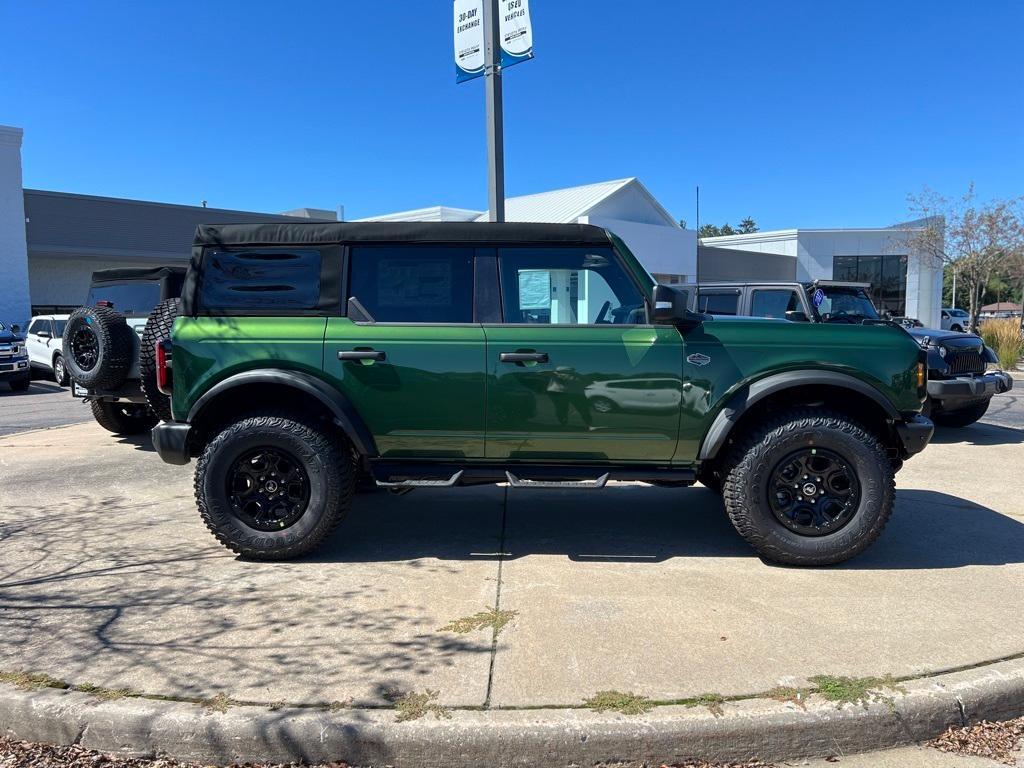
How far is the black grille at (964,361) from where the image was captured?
847cm

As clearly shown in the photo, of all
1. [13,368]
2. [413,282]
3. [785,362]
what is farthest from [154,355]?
[13,368]

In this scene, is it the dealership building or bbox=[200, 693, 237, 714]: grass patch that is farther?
the dealership building

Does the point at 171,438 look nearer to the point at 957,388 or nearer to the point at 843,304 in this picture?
the point at 957,388

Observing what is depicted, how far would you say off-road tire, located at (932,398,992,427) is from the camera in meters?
9.02

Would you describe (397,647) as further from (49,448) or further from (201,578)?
(49,448)

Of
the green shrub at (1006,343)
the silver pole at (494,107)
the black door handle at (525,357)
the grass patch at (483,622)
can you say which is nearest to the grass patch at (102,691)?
the grass patch at (483,622)

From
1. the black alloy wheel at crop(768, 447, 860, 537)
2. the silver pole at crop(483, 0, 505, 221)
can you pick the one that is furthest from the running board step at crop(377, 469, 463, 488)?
the silver pole at crop(483, 0, 505, 221)

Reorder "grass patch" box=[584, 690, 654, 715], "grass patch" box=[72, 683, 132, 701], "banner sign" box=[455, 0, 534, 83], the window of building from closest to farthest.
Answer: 1. "grass patch" box=[584, 690, 654, 715]
2. "grass patch" box=[72, 683, 132, 701]
3. "banner sign" box=[455, 0, 534, 83]
4. the window of building

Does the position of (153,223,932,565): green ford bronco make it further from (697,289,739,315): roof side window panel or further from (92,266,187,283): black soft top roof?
(697,289,739,315): roof side window panel

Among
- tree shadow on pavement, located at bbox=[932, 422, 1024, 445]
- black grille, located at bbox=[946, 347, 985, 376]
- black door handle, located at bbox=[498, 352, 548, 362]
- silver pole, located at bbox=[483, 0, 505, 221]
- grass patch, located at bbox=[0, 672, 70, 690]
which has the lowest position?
grass patch, located at bbox=[0, 672, 70, 690]

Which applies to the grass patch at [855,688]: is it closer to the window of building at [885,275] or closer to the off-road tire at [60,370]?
the off-road tire at [60,370]

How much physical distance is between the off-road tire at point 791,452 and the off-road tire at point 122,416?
689cm

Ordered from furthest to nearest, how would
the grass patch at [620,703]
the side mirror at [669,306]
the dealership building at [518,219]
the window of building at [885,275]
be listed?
the window of building at [885,275] < the dealership building at [518,219] < the side mirror at [669,306] < the grass patch at [620,703]

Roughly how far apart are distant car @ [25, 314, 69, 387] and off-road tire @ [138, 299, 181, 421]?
13.2 m
